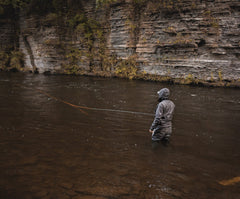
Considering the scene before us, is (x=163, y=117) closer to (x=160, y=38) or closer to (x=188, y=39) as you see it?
(x=188, y=39)

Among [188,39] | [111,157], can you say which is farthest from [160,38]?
[111,157]

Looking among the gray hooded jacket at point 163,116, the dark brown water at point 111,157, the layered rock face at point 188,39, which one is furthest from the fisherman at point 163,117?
the layered rock face at point 188,39

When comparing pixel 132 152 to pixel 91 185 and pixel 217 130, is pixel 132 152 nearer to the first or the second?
pixel 91 185

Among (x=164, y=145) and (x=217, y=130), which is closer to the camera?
(x=164, y=145)

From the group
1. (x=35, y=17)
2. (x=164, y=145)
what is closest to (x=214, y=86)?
(x=164, y=145)

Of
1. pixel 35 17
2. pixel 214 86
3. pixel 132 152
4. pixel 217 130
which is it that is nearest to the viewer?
pixel 132 152

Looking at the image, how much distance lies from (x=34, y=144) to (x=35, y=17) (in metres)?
28.8

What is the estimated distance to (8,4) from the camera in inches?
1179

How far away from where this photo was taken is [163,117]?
5008 millimetres

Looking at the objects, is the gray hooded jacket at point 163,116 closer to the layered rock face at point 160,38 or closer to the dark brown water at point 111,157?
the dark brown water at point 111,157

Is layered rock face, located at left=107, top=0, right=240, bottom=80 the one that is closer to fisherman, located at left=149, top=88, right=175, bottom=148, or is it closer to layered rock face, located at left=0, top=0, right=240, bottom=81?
layered rock face, located at left=0, top=0, right=240, bottom=81

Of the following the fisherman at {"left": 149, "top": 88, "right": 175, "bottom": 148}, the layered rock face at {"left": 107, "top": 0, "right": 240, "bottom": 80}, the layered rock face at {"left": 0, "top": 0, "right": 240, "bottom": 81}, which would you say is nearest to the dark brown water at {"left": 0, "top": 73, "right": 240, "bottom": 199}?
the fisherman at {"left": 149, "top": 88, "right": 175, "bottom": 148}

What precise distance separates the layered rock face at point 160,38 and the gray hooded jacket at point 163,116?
1585 cm

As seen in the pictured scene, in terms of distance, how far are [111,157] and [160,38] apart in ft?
63.2
